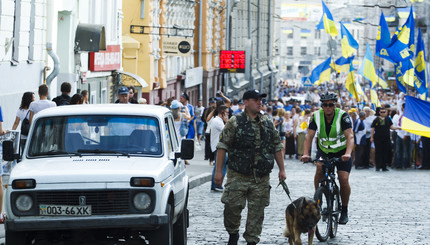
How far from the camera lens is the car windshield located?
405 inches

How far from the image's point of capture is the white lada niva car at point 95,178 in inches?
368

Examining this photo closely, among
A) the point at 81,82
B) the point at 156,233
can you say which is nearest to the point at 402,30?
the point at 81,82

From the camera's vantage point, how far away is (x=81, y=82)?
95.5 ft

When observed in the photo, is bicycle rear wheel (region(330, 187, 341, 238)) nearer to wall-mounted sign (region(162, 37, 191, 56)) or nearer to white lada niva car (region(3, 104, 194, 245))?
white lada niva car (region(3, 104, 194, 245))

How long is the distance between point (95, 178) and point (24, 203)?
0.67 metres

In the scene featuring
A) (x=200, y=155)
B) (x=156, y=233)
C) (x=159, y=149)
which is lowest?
(x=200, y=155)

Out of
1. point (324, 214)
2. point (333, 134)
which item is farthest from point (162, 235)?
point (333, 134)

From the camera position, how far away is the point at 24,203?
371 inches

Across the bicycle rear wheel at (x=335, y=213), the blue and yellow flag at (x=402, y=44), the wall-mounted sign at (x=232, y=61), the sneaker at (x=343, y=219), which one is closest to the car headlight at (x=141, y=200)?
the bicycle rear wheel at (x=335, y=213)

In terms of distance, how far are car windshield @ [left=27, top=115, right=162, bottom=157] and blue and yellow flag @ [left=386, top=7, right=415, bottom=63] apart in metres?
26.4

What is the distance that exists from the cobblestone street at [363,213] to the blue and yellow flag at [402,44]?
12234mm

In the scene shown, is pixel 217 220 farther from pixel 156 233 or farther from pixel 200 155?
pixel 200 155

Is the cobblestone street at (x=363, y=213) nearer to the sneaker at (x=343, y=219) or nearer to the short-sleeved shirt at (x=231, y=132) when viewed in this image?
the sneaker at (x=343, y=219)

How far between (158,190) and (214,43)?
52.5 m
